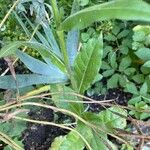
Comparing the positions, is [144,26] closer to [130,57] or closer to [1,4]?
[130,57]

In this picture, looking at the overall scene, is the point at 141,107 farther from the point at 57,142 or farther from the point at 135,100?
the point at 57,142

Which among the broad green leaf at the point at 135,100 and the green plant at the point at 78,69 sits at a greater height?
the green plant at the point at 78,69

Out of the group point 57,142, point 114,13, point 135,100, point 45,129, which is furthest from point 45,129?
point 114,13

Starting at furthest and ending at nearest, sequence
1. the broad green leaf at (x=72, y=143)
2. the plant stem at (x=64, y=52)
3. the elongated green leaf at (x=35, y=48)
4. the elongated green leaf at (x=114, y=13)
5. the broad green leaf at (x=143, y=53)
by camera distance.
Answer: the broad green leaf at (x=143, y=53) < the broad green leaf at (x=72, y=143) < the plant stem at (x=64, y=52) < the elongated green leaf at (x=35, y=48) < the elongated green leaf at (x=114, y=13)

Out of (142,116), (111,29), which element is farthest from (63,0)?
(142,116)

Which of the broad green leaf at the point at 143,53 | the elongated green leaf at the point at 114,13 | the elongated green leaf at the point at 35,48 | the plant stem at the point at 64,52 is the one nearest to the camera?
the elongated green leaf at the point at 114,13

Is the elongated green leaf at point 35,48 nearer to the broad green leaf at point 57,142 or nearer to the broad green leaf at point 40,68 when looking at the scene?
the broad green leaf at point 40,68

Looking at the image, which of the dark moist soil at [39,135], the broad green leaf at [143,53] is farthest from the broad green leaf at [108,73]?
the dark moist soil at [39,135]

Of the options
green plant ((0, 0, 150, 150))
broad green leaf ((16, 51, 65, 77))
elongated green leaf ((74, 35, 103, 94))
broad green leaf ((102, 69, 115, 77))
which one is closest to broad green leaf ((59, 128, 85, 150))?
green plant ((0, 0, 150, 150))
